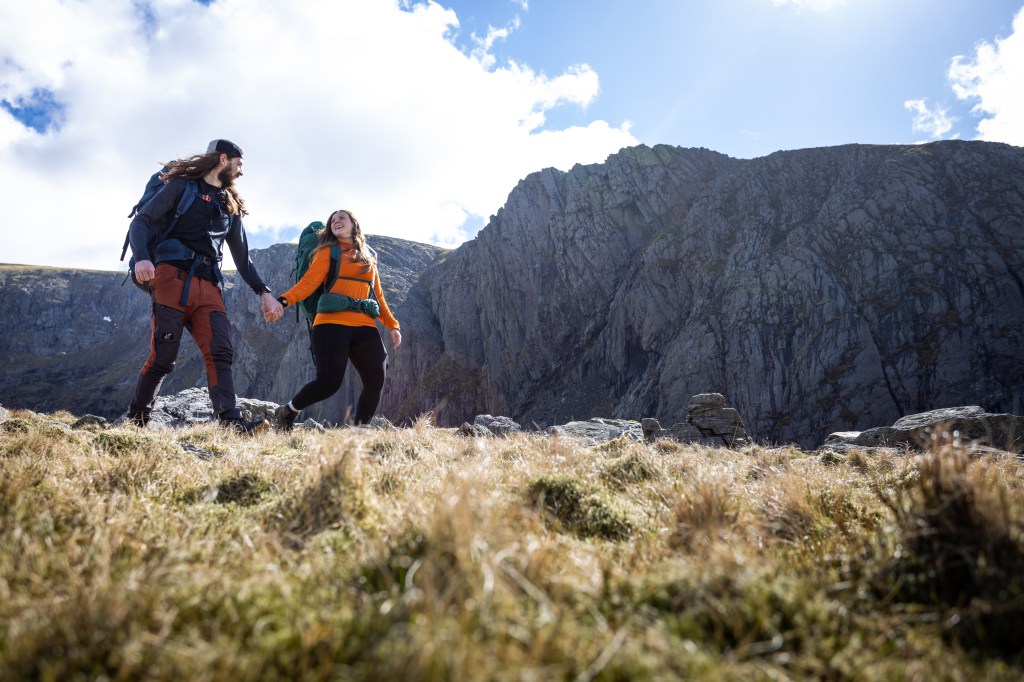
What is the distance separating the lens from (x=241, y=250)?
22.9 feet

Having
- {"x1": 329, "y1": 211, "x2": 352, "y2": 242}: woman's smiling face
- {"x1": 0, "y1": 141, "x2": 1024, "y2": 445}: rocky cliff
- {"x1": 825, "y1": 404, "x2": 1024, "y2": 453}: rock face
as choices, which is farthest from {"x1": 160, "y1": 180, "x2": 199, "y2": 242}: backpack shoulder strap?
{"x1": 0, "y1": 141, "x2": 1024, "y2": 445}: rocky cliff

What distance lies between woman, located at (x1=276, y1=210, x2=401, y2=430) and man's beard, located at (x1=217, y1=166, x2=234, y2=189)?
1.30 m

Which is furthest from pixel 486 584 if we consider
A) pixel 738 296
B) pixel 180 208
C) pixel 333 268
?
pixel 738 296

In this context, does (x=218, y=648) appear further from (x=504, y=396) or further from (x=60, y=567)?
(x=504, y=396)

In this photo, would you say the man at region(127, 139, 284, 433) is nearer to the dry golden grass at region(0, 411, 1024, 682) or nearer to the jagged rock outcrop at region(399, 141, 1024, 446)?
the dry golden grass at region(0, 411, 1024, 682)

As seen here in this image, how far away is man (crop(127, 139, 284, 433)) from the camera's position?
19.6 ft

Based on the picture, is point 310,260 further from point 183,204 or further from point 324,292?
point 183,204

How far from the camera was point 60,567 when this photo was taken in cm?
163

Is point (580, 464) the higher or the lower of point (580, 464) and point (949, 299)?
the lower

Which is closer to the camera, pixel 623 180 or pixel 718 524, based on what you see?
pixel 718 524

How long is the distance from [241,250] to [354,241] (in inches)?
59.3

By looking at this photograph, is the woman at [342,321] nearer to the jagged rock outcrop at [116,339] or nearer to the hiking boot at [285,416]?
the hiking boot at [285,416]

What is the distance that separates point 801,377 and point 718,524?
44.4 metres

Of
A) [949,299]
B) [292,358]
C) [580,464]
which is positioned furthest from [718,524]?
[292,358]
